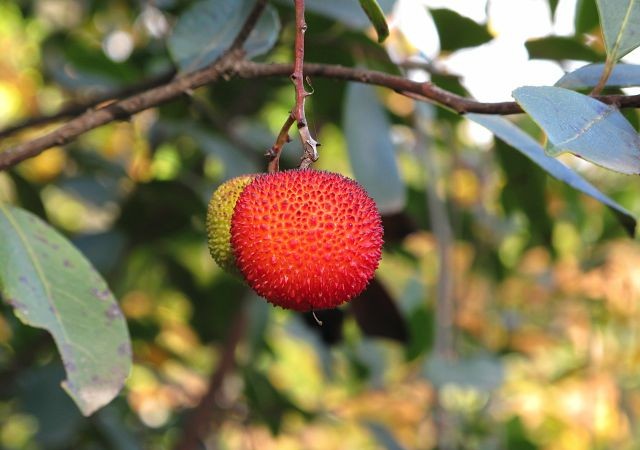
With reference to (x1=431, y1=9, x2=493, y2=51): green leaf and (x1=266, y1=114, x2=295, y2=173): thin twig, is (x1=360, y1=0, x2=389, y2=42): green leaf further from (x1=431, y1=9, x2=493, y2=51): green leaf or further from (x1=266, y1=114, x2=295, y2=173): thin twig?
(x1=431, y1=9, x2=493, y2=51): green leaf

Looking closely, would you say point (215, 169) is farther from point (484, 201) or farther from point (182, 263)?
point (484, 201)

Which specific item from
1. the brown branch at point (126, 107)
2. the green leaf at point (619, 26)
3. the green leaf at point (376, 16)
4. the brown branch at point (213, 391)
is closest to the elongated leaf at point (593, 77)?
the green leaf at point (619, 26)

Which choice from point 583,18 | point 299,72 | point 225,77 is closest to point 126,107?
point 225,77

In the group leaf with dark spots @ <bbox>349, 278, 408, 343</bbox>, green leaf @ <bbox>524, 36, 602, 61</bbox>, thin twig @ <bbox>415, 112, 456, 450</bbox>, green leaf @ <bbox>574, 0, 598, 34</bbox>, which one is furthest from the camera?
thin twig @ <bbox>415, 112, 456, 450</bbox>

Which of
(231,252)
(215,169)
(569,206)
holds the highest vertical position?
(231,252)

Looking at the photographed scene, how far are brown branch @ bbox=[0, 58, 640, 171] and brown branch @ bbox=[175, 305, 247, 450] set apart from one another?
876 mm

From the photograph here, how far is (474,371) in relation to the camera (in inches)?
60.4

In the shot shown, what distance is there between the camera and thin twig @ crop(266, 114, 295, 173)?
71 centimetres

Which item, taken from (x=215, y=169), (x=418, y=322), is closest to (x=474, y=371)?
(x=418, y=322)

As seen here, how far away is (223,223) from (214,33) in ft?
0.85

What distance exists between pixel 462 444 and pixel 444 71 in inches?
39.8

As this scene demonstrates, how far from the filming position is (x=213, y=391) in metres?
1.68

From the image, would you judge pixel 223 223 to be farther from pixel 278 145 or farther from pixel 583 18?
pixel 583 18

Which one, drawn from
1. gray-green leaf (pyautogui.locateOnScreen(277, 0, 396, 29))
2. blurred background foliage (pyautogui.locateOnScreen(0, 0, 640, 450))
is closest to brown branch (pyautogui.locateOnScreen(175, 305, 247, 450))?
blurred background foliage (pyautogui.locateOnScreen(0, 0, 640, 450))
